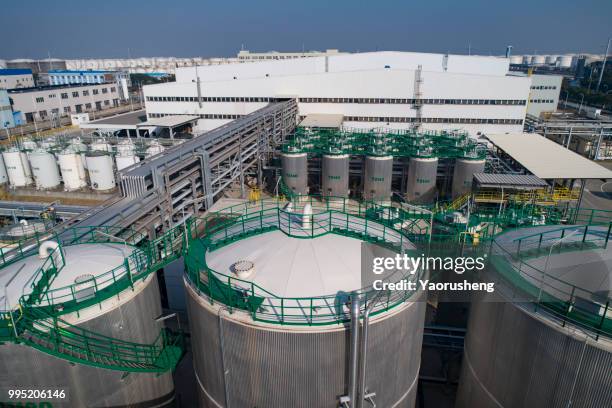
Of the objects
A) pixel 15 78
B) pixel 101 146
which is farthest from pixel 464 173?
pixel 15 78

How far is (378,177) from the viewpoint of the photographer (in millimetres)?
27250

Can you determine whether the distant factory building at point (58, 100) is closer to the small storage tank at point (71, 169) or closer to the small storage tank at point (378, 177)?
the small storage tank at point (71, 169)

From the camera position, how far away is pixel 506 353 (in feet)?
29.3

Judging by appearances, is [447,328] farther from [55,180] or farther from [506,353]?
[55,180]

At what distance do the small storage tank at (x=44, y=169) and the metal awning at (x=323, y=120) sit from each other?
20.0 m

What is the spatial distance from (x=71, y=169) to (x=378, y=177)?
71.2 ft

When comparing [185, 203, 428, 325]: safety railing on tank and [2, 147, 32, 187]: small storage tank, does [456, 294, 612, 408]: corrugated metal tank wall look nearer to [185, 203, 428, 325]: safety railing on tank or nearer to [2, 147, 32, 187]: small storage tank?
[185, 203, 428, 325]: safety railing on tank

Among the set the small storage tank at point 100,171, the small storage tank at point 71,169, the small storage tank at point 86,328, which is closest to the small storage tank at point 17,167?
the small storage tank at point 71,169

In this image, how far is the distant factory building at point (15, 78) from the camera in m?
81.5

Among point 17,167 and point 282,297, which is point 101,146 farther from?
point 282,297

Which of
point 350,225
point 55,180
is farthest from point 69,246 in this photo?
point 55,180

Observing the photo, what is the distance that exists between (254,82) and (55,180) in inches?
848

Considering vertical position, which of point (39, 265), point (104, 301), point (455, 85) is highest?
point (455, 85)

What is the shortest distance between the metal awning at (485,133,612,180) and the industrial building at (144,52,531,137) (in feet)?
21.6
